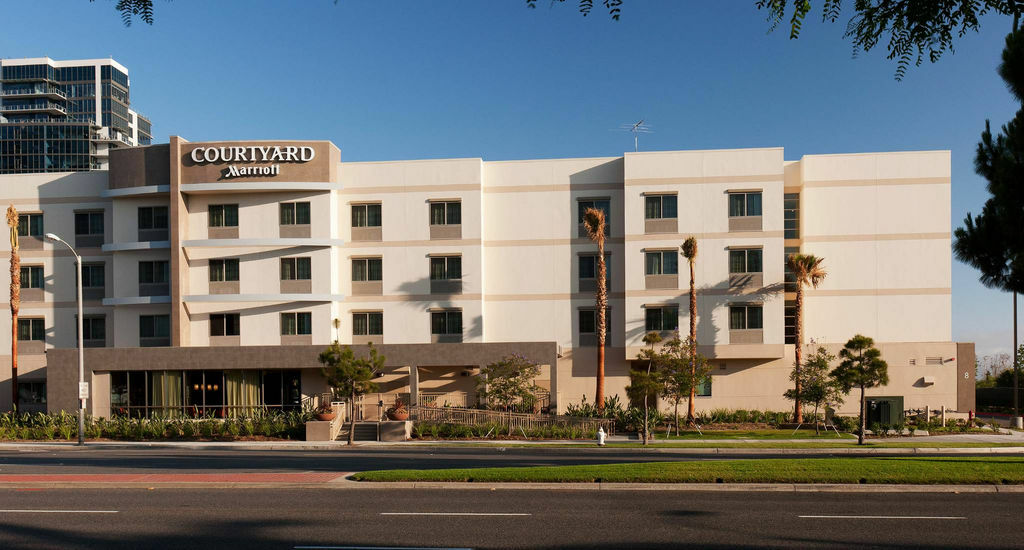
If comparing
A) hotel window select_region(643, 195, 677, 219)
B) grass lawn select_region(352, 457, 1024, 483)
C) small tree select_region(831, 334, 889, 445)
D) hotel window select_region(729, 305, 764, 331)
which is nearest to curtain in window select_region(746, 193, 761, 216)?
hotel window select_region(643, 195, 677, 219)

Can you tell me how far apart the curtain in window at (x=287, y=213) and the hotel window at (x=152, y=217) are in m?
6.65

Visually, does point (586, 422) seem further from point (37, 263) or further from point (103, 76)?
point (103, 76)

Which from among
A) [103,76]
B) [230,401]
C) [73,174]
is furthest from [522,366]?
[103,76]

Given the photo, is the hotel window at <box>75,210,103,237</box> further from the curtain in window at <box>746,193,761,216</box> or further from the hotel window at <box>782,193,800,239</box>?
the hotel window at <box>782,193,800,239</box>

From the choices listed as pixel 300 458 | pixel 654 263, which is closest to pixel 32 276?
pixel 300 458

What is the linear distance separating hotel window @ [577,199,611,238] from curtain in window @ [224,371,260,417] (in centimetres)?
1941

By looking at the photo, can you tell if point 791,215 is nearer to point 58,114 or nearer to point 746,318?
point 746,318

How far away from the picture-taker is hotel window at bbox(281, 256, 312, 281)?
40.2 metres

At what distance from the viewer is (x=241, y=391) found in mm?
39094

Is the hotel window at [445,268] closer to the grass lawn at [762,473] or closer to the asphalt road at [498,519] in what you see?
the grass lawn at [762,473]

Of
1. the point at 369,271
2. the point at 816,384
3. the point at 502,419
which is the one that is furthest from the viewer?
the point at 369,271

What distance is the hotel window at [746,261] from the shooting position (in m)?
39.0

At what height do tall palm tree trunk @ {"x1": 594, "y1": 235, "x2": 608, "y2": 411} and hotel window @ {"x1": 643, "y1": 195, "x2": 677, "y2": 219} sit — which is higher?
hotel window @ {"x1": 643, "y1": 195, "x2": 677, "y2": 219}

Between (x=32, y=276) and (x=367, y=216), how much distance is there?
19858 millimetres
